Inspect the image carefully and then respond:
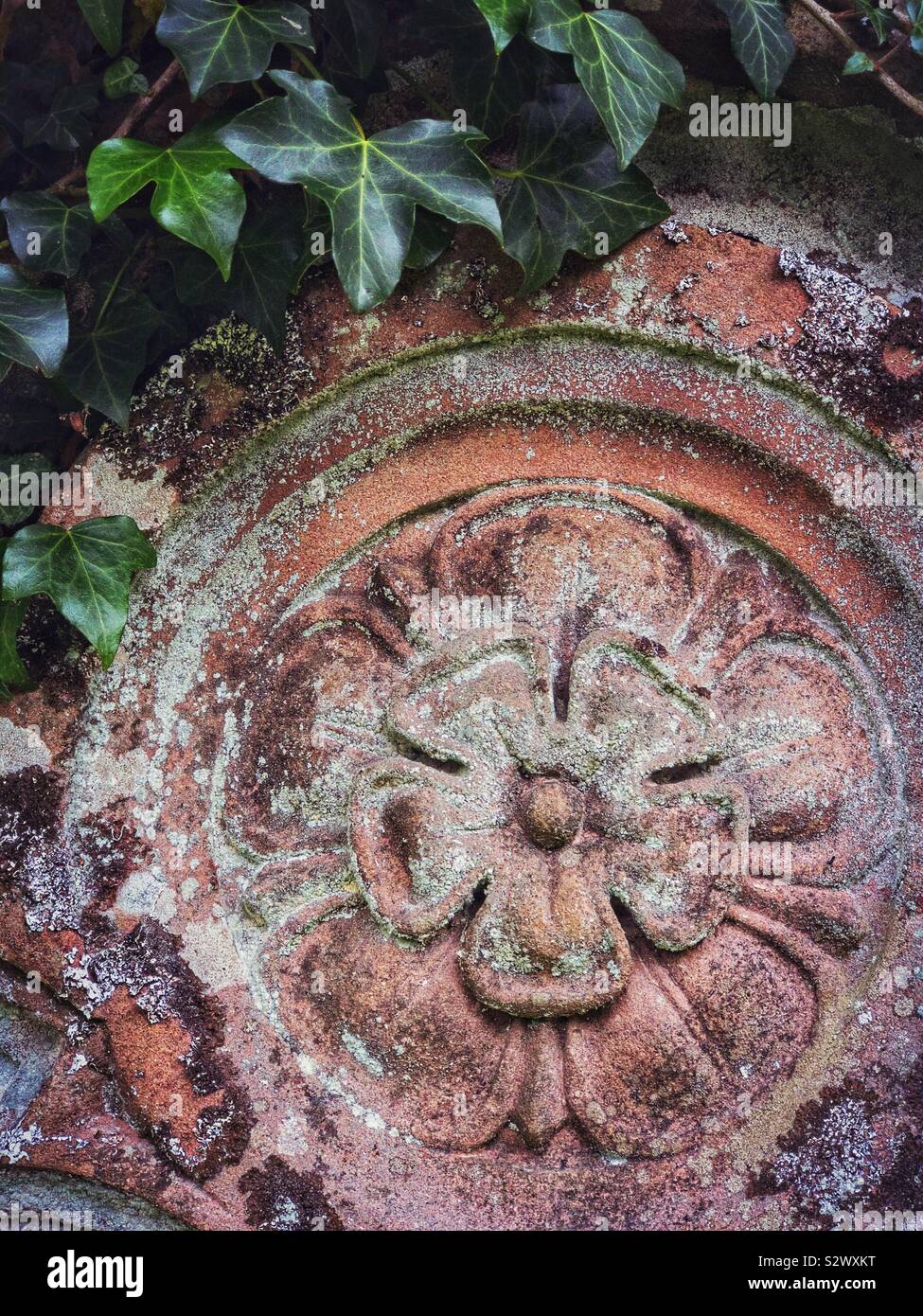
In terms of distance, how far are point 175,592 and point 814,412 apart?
1.23m

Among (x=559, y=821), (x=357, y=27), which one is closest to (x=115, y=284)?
(x=357, y=27)

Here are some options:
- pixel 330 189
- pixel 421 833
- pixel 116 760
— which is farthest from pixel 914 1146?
pixel 330 189

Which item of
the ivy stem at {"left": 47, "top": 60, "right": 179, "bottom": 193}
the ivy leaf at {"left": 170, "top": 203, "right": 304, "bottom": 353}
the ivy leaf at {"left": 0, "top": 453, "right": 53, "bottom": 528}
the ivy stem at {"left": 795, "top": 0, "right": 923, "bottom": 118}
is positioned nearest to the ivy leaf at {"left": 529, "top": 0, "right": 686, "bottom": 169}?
the ivy stem at {"left": 795, "top": 0, "right": 923, "bottom": 118}

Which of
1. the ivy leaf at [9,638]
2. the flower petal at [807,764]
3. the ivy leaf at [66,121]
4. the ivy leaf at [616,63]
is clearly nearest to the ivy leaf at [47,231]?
the ivy leaf at [66,121]

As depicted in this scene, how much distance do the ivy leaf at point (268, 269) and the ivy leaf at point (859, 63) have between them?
1.03 m

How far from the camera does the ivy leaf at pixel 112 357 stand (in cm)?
204

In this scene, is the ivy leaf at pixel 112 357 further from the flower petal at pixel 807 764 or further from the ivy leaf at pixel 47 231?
the flower petal at pixel 807 764

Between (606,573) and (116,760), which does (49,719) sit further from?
(606,573)

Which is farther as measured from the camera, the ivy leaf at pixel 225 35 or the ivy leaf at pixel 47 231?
the ivy leaf at pixel 47 231

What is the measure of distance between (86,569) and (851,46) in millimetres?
1664

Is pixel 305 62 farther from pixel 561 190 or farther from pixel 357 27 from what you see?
pixel 561 190

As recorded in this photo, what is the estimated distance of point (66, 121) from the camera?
2.11 meters

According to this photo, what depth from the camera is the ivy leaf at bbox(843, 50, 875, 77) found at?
2.00m

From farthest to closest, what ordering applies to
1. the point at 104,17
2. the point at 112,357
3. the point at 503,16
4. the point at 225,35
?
the point at 112,357
the point at 104,17
the point at 225,35
the point at 503,16
